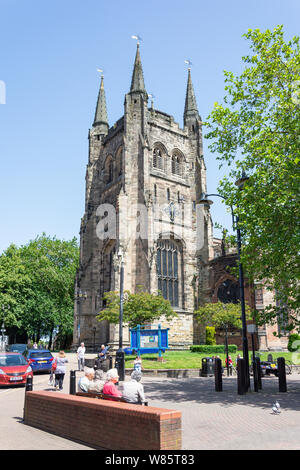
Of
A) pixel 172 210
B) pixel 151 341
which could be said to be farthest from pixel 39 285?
pixel 151 341

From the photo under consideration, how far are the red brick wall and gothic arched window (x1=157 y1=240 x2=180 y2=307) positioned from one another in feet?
94.3

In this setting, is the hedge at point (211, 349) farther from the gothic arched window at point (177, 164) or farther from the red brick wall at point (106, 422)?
the red brick wall at point (106, 422)

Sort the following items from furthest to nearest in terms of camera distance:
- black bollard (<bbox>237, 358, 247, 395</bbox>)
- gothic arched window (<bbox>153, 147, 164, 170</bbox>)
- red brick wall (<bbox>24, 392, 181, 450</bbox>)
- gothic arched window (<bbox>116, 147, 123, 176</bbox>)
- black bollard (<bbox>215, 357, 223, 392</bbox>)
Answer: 1. gothic arched window (<bbox>116, 147, 123, 176</bbox>)
2. gothic arched window (<bbox>153, 147, 164, 170</bbox>)
3. black bollard (<bbox>215, 357, 223, 392</bbox>)
4. black bollard (<bbox>237, 358, 247, 395</bbox>)
5. red brick wall (<bbox>24, 392, 181, 450</bbox>)

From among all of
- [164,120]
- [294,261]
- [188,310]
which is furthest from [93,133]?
[294,261]

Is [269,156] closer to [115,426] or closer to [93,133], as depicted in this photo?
[115,426]

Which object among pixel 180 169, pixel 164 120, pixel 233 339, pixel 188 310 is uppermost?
pixel 164 120

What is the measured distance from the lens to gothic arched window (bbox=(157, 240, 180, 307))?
37.1m

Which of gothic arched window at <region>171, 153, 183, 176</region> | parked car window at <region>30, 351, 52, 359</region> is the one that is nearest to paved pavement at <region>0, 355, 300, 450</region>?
parked car window at <region>30, 351, 52, 359</region>

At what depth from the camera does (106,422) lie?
630 cm

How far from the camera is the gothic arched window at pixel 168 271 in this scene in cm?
3706

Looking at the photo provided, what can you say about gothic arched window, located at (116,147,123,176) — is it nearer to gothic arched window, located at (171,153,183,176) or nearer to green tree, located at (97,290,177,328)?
gothic arched window, located at (171,153,183,176)

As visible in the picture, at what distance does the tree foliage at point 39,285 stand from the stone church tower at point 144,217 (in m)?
8.92

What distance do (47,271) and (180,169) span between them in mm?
21414
